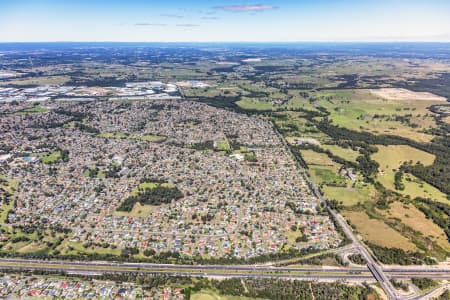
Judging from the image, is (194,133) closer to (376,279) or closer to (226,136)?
(226,136)

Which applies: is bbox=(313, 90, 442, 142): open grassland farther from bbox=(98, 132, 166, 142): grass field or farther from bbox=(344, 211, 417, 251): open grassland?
bbox=(98, 132, 166, 142): grass field

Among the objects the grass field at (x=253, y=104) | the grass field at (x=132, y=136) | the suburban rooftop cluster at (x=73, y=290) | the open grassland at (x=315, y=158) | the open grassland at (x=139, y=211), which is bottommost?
the suburban rooftop cluster at (x=73, y=290)

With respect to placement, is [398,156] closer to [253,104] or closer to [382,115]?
[382,115]

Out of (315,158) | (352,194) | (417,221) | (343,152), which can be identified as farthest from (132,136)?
(417,221)

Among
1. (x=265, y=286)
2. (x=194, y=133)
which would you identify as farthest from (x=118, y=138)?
(x=265, y=286)

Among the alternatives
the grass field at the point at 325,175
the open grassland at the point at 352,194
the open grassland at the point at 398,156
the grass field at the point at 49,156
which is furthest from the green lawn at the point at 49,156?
the open grassland at the point at 398,156

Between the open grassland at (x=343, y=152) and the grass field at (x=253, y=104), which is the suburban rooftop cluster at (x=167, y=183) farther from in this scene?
the grass field at (x=253, y=104)
